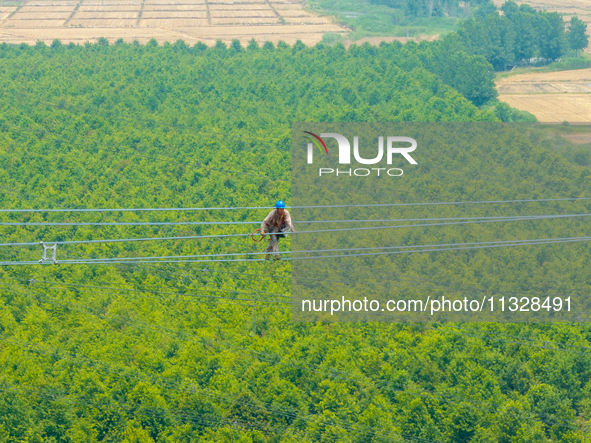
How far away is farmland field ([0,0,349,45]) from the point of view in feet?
497

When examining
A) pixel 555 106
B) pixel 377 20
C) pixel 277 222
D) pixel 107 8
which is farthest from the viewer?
pixel 107 8

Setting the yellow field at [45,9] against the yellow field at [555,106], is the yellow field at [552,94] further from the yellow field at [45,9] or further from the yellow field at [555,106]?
the yellow field at [45,9]

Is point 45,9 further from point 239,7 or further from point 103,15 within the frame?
point 239,7

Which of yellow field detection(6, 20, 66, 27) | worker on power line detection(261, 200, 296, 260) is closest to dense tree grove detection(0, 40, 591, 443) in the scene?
worker on power line detection(261, 200, 296, 260)

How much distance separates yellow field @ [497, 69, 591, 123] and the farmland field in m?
41.1

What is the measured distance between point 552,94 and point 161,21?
79493 millimetres

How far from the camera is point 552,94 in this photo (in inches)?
4796

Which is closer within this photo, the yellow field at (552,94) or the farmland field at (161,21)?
the yellow field at (552,94)

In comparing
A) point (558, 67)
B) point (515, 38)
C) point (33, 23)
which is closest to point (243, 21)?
point (33, 23)

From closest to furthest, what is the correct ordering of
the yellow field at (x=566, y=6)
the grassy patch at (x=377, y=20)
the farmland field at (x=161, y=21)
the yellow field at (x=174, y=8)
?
the farmland field at (x=161, y=21)
the grassy patch at (x=377, y=20)
the yellow field at (x=566, y=6)
the yellow field at (x=174, y=8)

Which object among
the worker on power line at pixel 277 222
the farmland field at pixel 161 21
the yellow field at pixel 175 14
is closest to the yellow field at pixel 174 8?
the farmland field at pixel 161 21

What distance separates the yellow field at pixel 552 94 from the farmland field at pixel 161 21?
41.1 m

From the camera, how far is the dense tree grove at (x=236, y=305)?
51062 millimetres

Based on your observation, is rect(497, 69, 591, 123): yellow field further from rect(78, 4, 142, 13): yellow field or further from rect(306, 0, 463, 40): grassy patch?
rect(78, 4, 142, 13): yellow field
